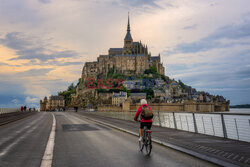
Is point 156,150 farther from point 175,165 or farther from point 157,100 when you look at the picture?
point 157,100

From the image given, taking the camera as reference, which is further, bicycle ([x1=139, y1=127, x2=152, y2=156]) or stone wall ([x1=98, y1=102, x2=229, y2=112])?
stone wall ([x1=98, y1=102, x2=229, y2=112])

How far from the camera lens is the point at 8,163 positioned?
717 centimetres

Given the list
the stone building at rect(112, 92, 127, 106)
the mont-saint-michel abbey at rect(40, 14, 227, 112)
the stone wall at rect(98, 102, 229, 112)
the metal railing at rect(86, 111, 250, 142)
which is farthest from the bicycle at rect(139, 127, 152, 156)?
the stone building at rect(112, 92, 127, 106)

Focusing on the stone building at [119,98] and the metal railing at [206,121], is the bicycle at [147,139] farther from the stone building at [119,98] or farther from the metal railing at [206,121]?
the stone building at [119,98]

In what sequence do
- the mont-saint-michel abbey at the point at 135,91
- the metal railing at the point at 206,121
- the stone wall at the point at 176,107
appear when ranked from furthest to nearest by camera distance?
the mont-saint-michel abbey at the point at 135,91 < the stone wall at the point at 176,107 < the metal railing at the point at 206,121

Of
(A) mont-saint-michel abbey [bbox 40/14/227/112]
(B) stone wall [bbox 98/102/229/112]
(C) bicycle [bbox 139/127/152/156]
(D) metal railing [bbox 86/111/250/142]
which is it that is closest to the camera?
(C) bicycle [bbox 139/127/152/156]

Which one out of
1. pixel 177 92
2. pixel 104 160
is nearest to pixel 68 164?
pixel 104 160

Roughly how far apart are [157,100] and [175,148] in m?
157

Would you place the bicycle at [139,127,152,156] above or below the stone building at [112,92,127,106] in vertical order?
below

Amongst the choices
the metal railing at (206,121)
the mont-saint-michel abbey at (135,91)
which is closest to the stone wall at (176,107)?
the mont-saint-michel abbey at (135,91)

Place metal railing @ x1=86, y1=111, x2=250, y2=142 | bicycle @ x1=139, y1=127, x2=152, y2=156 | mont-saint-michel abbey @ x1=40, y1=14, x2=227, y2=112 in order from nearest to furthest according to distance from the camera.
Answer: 1. bicycle @ x1=139, y1=127, x2=152, y2=156
2. metal railing @ x1=86, y1=111, x2=250, y2=142
3. mont-saint-michel abbey @ x1=40, y1=14, x2=227, y2=112

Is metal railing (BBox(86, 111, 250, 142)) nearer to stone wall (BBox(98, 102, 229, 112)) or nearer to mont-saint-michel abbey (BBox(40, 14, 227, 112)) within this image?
stone wall (BBox(98, 102, 229, 112))

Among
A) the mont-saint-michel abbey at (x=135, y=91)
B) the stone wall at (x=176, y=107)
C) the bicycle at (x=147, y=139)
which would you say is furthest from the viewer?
the mont-saint-michel abbey at (x=135, y=91)

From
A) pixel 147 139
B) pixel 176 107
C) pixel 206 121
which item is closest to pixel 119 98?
pixel 176 107
